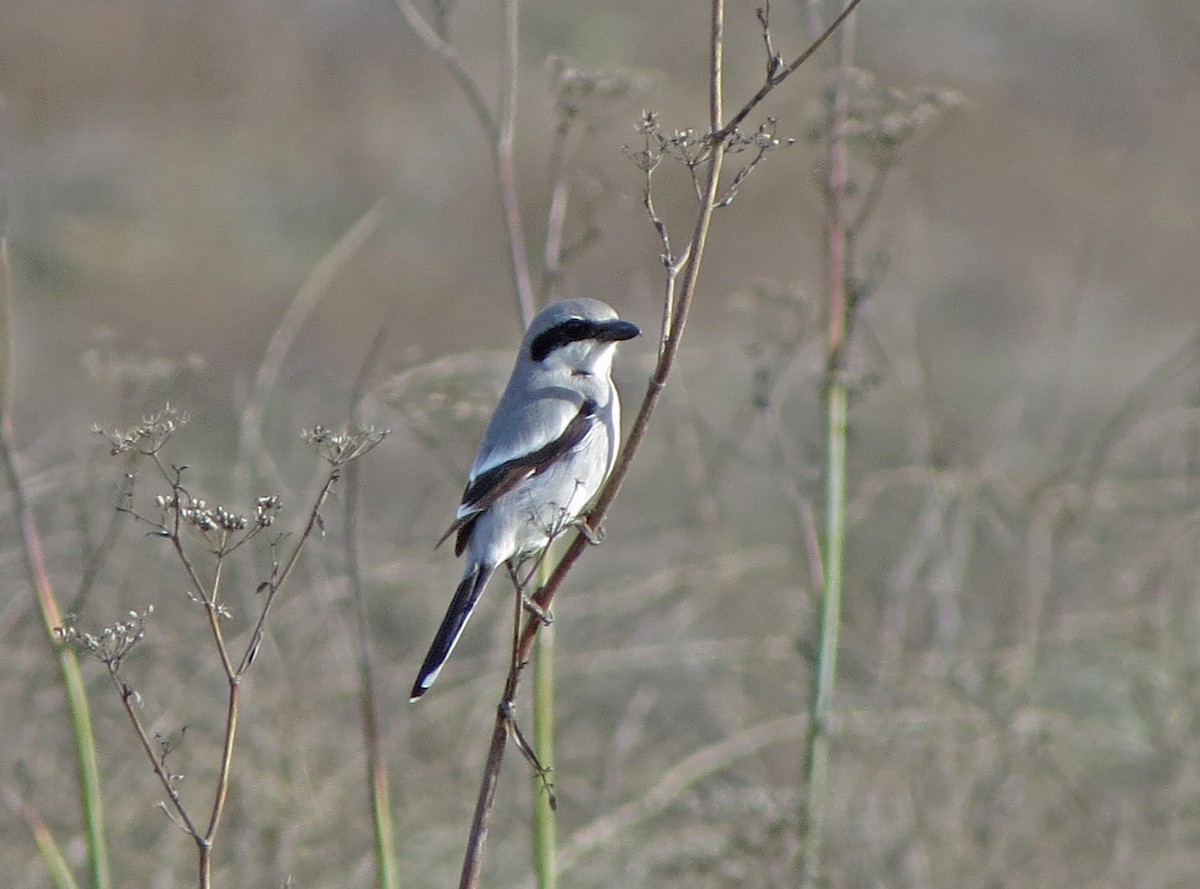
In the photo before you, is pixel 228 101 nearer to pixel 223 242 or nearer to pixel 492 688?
pixel 223 242

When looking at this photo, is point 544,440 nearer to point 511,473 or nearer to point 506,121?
point 511,473

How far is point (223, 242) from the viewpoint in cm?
1427

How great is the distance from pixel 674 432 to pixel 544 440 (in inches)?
68.3

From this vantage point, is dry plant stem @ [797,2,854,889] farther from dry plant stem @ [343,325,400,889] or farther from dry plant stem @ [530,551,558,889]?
dry plant stem @ [343,325,400,889]

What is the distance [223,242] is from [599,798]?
35.1 feet

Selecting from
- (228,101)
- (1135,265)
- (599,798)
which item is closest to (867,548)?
(599,798)

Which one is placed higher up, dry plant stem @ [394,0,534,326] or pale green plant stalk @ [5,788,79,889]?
dry plant stem @ [394,0,534,326]

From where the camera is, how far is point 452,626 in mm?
2631

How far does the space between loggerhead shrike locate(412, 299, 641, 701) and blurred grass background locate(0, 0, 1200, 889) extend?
116mm

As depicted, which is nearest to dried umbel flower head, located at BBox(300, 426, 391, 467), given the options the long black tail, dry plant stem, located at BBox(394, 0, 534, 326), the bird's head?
the long black tail

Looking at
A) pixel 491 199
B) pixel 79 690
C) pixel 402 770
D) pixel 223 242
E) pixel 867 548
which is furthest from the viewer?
pixel 491 199

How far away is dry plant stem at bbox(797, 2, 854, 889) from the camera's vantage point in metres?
2.80

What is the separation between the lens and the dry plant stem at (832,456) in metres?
2.80

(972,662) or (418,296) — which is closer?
(972,662)
